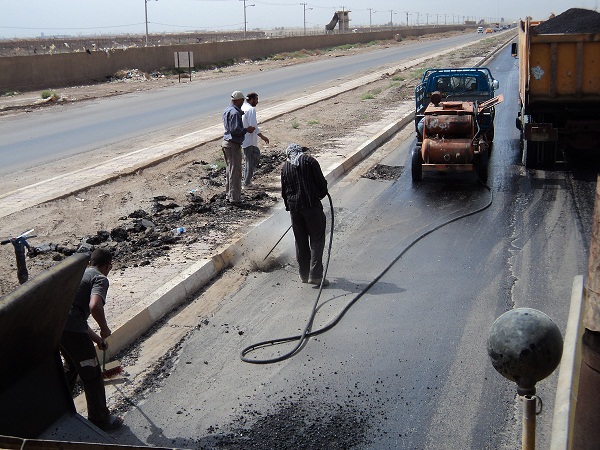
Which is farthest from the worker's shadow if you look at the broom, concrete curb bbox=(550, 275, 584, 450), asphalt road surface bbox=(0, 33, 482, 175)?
asphalt road surface bbox=(0, 33, 482, 175)

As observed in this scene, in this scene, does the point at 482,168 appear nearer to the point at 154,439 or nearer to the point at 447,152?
the point at 447,152

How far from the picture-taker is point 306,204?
345 inches

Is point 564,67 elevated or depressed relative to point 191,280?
elevated

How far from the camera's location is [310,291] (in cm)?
863

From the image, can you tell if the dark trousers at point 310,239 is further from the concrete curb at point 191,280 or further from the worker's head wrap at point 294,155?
the concrete curb at point 191,280

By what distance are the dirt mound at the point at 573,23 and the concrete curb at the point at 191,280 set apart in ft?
26.3

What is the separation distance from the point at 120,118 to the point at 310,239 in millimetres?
17937

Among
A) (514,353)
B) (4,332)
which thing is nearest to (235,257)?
(4,332)

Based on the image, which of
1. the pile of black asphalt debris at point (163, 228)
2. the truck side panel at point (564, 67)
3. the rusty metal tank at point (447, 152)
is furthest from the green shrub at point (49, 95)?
the truck side panel at point (564, 67)

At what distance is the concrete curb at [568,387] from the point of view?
13.5ft

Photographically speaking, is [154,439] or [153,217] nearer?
[154,439]

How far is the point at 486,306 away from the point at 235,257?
11.7ft

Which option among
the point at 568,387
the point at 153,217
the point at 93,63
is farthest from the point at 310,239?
the point at 93,63

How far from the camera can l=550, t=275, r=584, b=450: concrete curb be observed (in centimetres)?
412
